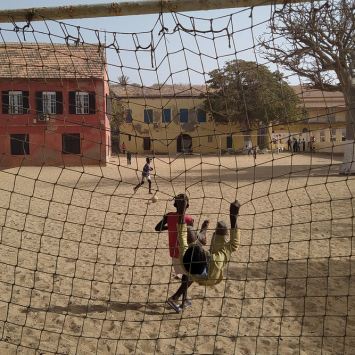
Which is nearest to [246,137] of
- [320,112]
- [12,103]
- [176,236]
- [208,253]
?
[320,112]

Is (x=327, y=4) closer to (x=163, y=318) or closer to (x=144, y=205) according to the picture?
(x=163, y=318)

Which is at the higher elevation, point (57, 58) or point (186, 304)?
point (57, 58)

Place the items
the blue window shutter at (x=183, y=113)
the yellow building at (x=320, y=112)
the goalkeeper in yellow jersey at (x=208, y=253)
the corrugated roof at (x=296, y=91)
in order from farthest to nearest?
the blue window shutter at (x=183, y=113) → the corrugated roof at (x=296, y=91) → the yellow building at (x=320, y=112) → the goalkeeper in yellow jersey at (x=208, y=253)

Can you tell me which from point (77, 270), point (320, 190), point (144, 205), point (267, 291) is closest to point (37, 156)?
point (144, 205)

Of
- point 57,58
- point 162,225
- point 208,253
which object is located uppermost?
point 57,58

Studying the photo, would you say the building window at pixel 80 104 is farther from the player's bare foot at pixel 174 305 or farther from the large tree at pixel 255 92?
the player's bare foot at pixel 174 305

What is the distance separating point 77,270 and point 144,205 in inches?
202

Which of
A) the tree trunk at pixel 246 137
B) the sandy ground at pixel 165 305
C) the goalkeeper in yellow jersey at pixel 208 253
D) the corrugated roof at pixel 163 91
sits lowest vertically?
the sandy ground at pixel 165 305

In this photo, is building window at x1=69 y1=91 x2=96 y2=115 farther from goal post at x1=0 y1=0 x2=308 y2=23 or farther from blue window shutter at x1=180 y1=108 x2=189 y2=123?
blue window shutter at x1=180 y1=108 x2=189 y2=123

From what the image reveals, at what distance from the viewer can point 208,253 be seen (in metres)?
3.73

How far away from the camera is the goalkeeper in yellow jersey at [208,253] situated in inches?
136

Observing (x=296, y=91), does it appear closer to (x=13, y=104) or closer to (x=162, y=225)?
(x=162, y=225)

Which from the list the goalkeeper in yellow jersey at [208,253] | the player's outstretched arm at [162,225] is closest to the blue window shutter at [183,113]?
the player's outstretched arm at [162,225]

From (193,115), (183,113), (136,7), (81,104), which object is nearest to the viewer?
(136,7)
